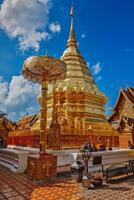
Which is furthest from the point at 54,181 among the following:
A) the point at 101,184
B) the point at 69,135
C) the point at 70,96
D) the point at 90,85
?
the point at 90,85

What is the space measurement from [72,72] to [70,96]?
11.5 feet

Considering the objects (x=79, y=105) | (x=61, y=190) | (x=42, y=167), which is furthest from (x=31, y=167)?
(x=79, y=105)

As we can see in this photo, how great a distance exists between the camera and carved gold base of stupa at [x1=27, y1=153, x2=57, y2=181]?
793cm

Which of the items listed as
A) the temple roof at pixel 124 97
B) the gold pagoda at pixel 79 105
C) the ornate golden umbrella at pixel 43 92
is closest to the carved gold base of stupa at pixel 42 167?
the ornate golden umbrella at pixel 43 92

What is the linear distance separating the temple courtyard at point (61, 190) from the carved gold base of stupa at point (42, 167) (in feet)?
1.37

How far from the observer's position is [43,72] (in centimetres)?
952

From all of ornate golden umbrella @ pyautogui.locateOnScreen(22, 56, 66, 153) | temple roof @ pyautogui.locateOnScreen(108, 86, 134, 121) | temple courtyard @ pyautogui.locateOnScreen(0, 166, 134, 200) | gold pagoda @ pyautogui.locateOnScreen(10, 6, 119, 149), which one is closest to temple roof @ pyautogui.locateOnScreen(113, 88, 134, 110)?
temple roof @ pyautogui.locateOnScreen(108, 86, 134, 121)

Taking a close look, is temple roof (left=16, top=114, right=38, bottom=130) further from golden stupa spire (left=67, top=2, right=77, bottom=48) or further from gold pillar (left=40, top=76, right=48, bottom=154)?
gold pillar (left=40, top=76, right=48, bottom=154)

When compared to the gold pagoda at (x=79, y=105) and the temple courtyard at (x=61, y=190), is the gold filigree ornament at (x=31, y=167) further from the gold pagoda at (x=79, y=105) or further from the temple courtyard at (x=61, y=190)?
the gold pagoda at (x=79, y=105)

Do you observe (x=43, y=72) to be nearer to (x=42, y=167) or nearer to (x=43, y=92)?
(x=43, y=92)

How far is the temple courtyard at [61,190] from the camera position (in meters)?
5.67

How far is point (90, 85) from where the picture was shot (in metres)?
21.8

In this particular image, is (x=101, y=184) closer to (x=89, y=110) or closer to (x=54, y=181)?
(x=54, y=181)

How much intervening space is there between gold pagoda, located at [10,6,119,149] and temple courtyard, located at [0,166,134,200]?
6.48m
